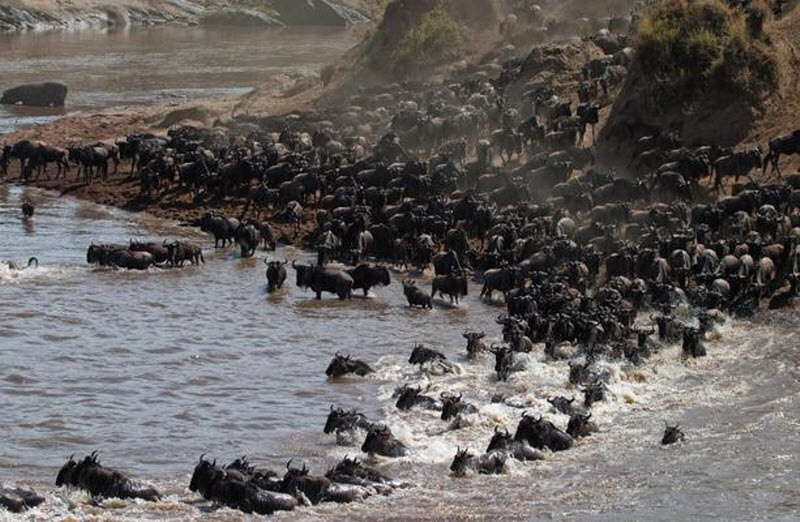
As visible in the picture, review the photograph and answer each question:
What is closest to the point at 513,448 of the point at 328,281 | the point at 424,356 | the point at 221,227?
the point at 424,356

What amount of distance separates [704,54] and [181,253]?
41.8 ft

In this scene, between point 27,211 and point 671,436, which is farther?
point 27,211

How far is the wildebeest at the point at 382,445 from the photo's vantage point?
19000 mm

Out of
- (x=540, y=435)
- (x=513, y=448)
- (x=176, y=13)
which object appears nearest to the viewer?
(x=513, y=448)

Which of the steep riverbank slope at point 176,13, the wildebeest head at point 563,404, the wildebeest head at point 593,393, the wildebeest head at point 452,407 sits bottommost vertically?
the wildebeest head at point 452,407

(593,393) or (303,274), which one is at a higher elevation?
(593,393)

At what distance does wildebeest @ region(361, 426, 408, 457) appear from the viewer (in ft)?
62.3

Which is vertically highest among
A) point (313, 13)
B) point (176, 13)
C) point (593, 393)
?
point (313, 13)

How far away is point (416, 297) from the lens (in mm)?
27016

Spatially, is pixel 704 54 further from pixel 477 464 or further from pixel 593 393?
pixel 477 464

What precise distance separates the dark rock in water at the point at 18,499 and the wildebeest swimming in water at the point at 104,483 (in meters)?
0.50

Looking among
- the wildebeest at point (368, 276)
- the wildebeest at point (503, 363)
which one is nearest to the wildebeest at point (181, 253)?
the wildebeest at point (368, 276)

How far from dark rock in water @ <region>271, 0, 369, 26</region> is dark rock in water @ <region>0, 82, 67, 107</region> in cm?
4258

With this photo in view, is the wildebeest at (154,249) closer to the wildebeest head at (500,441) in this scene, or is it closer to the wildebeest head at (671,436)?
the wildebeest head at (500,441)
